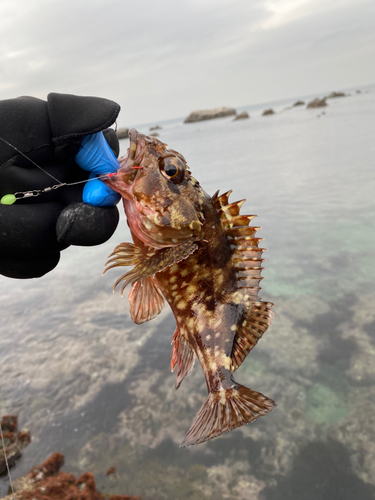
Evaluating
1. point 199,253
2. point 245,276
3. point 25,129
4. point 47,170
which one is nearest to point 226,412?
point 245,276

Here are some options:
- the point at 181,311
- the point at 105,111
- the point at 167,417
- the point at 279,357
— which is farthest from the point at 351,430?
the point at 105,111

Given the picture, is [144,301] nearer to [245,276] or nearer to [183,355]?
[183,355]

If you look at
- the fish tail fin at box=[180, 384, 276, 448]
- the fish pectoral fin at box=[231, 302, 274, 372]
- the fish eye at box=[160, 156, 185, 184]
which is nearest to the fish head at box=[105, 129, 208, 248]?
the fish eye at box=[160, 156, 185, 184]

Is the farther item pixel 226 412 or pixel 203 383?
pixel 203 383

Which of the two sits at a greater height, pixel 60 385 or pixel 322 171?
pixel 60 385

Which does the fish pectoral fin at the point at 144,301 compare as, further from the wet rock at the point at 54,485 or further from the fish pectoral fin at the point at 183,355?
the wet rock at the point at 54,485

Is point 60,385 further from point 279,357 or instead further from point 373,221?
point 373,221

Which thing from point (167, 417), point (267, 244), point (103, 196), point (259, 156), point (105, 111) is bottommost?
point (259, 156)
